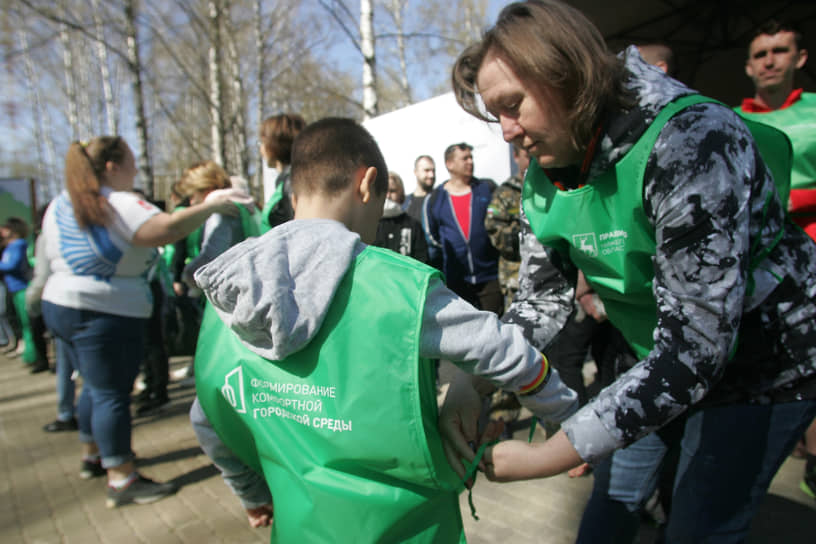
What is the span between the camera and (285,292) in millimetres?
1106

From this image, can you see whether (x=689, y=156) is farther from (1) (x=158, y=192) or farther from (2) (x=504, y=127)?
(1) (x=158, y=192)

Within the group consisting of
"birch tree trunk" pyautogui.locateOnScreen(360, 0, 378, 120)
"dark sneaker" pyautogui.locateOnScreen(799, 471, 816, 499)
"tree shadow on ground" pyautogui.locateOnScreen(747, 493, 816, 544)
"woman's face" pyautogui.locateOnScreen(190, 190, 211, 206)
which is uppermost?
"birch tree trunk" pyautogui.locateOnScreen(360, 0, 378, 120)

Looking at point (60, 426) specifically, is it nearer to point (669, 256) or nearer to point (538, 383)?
point (538, 383)

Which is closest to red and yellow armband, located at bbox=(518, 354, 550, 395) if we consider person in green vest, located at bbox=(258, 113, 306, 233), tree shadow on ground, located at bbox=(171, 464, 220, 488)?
person in green vest, located at bbox=(258, 113, 306, 233)

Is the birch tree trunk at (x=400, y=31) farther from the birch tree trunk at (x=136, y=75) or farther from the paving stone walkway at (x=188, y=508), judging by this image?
the paving stone walkway at (x=188, y=508)

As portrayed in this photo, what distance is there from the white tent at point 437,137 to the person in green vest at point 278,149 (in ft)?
9.11

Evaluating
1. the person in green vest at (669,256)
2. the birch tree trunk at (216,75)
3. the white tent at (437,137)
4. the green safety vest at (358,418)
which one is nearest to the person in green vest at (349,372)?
the green safety vest at (358,418)

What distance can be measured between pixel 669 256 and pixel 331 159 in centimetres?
84

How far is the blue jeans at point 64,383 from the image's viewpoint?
432 centimetres

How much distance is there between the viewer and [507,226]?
13.1ft

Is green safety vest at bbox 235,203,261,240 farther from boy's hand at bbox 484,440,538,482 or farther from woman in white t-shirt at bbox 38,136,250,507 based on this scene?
boy's hand at bbox 484,440,538,482

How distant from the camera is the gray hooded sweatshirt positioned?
110cm

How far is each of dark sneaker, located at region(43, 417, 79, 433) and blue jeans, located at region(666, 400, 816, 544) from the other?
4.98 m

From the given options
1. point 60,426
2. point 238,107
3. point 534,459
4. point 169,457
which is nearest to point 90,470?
point 169,457
